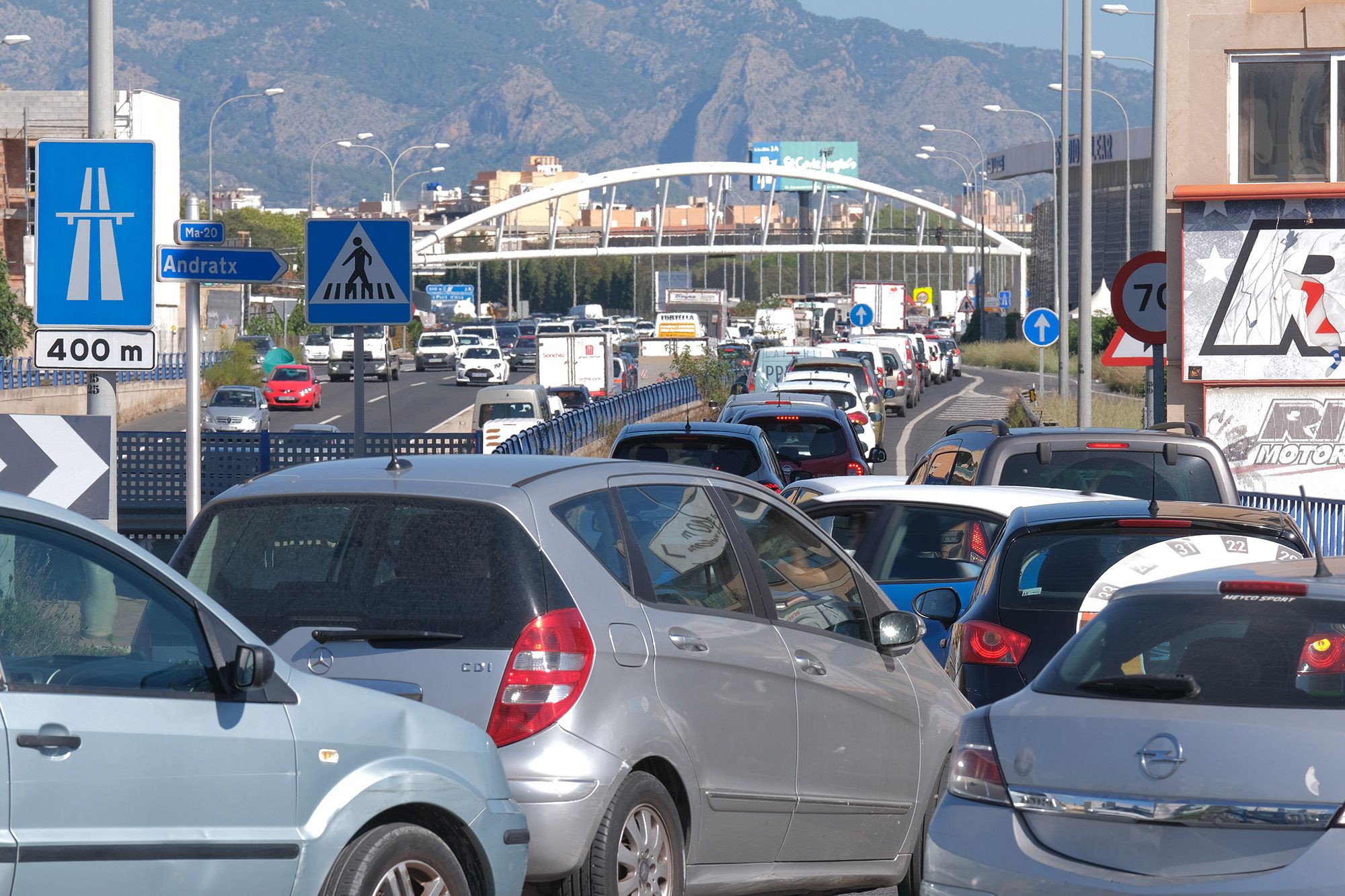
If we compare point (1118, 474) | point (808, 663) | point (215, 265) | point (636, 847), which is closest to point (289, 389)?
point (215, 265)

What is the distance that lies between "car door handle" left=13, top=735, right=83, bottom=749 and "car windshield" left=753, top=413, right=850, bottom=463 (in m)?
16.4

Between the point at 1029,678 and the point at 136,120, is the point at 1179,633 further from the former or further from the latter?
the point at 136,120

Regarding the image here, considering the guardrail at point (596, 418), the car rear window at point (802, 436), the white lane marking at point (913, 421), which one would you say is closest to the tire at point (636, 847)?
the guardrail at point (596, 418)

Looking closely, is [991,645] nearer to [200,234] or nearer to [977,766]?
[977,766]

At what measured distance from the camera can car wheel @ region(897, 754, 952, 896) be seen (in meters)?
7.17

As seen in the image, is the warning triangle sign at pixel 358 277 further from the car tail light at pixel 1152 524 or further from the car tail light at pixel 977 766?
the car tail light at pixel 977 766

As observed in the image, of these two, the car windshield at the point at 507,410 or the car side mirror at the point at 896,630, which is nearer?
the car side mirror at the point at 896,630

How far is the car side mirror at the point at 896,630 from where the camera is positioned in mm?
6914

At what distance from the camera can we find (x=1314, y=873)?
4.46 m

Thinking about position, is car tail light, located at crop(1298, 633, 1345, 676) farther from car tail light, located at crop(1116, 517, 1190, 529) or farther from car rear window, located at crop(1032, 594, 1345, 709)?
car tail light, located at crop(1116, 517, 1190, 529)

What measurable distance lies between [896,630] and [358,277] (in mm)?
6027

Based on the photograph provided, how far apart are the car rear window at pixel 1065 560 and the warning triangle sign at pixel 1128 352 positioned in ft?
42.3

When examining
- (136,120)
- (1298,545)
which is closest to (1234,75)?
(1298,545)

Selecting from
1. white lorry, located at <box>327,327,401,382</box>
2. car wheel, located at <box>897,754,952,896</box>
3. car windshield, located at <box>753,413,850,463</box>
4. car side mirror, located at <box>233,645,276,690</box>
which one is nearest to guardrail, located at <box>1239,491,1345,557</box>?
car windshield, located at <box>753,413,850,463</box>
